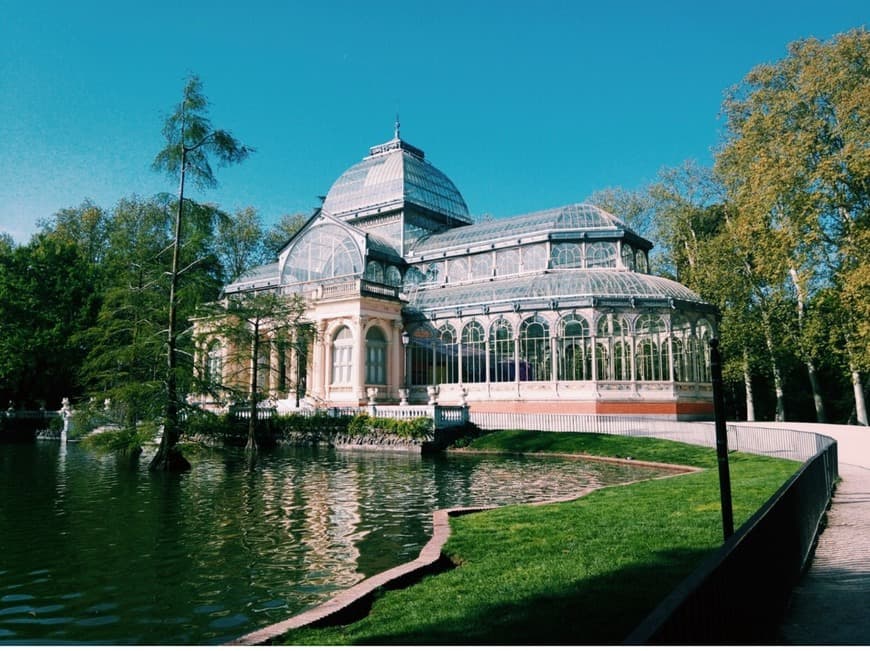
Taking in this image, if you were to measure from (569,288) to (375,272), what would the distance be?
13.2 meters

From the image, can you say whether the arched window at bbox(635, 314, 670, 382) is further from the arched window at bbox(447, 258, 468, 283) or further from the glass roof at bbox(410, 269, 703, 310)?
the arched window at bbox(447, 258, 468, 283)

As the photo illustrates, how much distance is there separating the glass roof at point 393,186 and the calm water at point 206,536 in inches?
1159

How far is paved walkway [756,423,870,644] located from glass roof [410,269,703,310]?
903 inches

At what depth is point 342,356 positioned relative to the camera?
127ft

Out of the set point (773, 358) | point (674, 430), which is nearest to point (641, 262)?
point (773, 358)

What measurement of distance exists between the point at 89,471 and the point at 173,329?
5233 mm

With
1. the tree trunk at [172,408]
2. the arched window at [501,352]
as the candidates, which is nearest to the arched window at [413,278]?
the arched window at [501,352]

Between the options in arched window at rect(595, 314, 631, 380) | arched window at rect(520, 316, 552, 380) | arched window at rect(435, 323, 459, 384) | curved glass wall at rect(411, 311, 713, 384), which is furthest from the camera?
arched window at rect(435, 323, 459, 384)

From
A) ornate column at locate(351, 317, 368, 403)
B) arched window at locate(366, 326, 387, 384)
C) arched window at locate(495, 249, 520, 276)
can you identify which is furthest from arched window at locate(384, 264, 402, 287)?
arched window at locate(495, 249, 520, 276)

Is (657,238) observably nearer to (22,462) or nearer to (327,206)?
(327,206)

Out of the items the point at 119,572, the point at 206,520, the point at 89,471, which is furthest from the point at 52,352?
the point at 119,572

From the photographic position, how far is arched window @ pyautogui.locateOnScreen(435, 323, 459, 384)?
37906mm

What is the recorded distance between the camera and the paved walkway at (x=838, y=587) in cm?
515

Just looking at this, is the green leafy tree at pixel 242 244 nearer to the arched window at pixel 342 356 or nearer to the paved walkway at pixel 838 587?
the arched window at pixel 342 356
